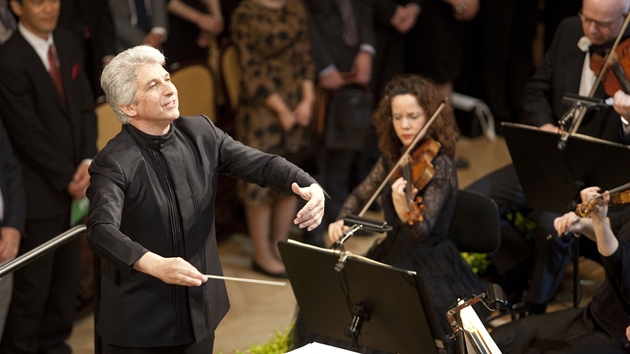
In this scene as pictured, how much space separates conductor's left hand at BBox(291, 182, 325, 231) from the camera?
9.40 ft

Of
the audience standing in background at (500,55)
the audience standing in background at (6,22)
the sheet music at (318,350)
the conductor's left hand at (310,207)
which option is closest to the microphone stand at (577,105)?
the conductor's left hand at (310,207)

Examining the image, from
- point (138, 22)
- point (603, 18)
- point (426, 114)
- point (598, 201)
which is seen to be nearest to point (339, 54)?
point (138, 22)

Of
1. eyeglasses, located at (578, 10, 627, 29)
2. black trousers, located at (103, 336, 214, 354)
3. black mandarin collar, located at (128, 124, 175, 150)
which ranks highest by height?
eyeglasses, located at (578, 10, 627, 29)

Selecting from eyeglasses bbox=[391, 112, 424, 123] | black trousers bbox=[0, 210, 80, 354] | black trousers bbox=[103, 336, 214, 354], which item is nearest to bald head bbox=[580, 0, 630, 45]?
eyeglasses bbox=[391, 112, 424, 123]

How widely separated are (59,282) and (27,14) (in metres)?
1.28

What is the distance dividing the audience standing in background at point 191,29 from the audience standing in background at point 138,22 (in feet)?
0.94

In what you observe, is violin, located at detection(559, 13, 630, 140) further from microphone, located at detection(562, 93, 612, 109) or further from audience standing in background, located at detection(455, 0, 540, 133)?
audience standing in background, located at detection(455, 0, 540, 133)

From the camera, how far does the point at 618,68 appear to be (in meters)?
4.13

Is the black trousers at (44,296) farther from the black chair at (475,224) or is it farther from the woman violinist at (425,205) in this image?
the black chair at (475,224)

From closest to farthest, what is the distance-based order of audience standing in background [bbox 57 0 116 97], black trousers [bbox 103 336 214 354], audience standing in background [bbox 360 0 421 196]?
black trousers [bbox 103 336 214 354]
audience standing in background [bbox 57 0 116 97]
audience standing in background [bbox 360 0 421 196]

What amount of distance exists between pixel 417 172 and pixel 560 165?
2.00ft

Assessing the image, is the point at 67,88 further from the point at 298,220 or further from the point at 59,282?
the point at 298,220

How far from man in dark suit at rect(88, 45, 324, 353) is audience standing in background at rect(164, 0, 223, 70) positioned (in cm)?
267

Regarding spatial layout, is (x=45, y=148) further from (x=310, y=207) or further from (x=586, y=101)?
(x=586, y=101)
